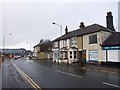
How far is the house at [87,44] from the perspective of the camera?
33.9 m

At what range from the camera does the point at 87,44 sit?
1481 inches

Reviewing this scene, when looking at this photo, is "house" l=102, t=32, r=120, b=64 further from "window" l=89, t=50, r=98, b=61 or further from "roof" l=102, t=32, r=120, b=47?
"window" l=89, t=50, r=98, b=61

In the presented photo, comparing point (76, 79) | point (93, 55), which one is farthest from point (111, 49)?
point (76, 79)

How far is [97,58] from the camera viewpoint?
112 feet

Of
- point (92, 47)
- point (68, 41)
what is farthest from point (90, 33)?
point (68, 41)

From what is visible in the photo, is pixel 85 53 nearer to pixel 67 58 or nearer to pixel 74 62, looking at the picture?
pixel 74 62

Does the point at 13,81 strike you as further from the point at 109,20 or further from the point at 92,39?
the point at 109,20

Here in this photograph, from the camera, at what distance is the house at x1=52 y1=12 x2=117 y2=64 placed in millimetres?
33938

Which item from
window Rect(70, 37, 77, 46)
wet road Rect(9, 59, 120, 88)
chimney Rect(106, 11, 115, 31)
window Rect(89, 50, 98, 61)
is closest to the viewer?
wet road Rect(9, 59, 120, 88)

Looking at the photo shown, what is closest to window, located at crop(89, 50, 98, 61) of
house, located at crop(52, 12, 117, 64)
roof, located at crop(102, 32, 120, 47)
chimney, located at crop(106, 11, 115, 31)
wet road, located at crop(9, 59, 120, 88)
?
house, located at crop(52, 12, 117, 64)

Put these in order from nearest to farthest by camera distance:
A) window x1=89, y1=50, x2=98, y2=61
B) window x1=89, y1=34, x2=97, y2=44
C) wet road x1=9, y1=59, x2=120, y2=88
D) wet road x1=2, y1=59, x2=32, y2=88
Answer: wet road x1=9, y1=59, x2=120, y2=88 < wet road x1=2, y1=59, x2=32, y2=88 < window x1=89, y1=50, x2=98, y2=61 < window x1=89, y1=34, x2=97, y2=44

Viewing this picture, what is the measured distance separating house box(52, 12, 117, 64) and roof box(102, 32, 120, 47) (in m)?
0.53

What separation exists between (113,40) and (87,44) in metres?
6.37

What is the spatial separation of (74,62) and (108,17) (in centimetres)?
1093
